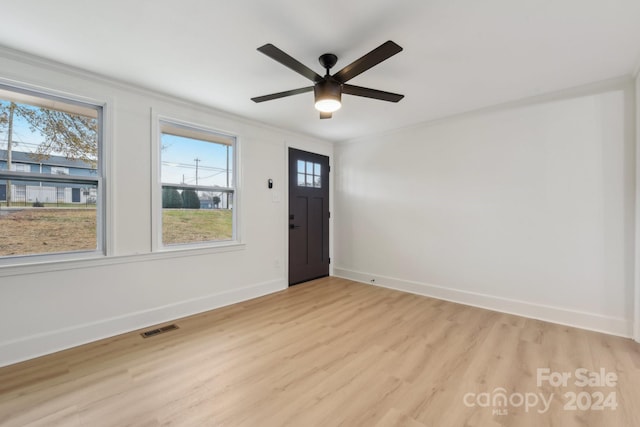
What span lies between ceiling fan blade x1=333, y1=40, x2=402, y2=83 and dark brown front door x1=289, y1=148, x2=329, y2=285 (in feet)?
7.86

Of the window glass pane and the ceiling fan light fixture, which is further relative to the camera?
the window glass pane

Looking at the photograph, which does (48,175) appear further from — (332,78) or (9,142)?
(332,78)

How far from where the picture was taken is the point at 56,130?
2441 millimetres

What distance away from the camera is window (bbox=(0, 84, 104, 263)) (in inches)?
87.5

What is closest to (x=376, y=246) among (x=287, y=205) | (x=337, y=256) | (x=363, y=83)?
(x=337, y=256)

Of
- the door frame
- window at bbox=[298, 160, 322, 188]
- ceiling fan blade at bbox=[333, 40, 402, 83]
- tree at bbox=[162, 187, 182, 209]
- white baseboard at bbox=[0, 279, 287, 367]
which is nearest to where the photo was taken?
ceiling fan blade at bbox=[333, 40, 402, 83]

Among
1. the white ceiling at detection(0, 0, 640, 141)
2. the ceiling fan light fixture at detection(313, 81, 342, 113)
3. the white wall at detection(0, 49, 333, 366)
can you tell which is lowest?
the white wall at detection(0, 49, 333, 366)

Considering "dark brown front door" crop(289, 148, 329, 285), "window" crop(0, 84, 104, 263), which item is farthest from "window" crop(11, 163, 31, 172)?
"dark brown front door" crop(289, 148, 329, 285)

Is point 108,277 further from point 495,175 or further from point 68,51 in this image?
point 495,175

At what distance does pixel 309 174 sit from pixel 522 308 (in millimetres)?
3430

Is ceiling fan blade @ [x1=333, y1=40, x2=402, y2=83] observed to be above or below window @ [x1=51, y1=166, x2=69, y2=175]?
above

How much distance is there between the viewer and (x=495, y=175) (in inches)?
128

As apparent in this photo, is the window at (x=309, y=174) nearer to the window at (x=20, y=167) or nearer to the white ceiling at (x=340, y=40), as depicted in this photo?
the white ceiling at (x=340, y=40)

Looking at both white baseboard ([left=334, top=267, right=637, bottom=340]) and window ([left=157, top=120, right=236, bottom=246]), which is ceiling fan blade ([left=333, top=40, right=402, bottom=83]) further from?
white baseboard ([left=334, top=267, right=637, bottom=340])
